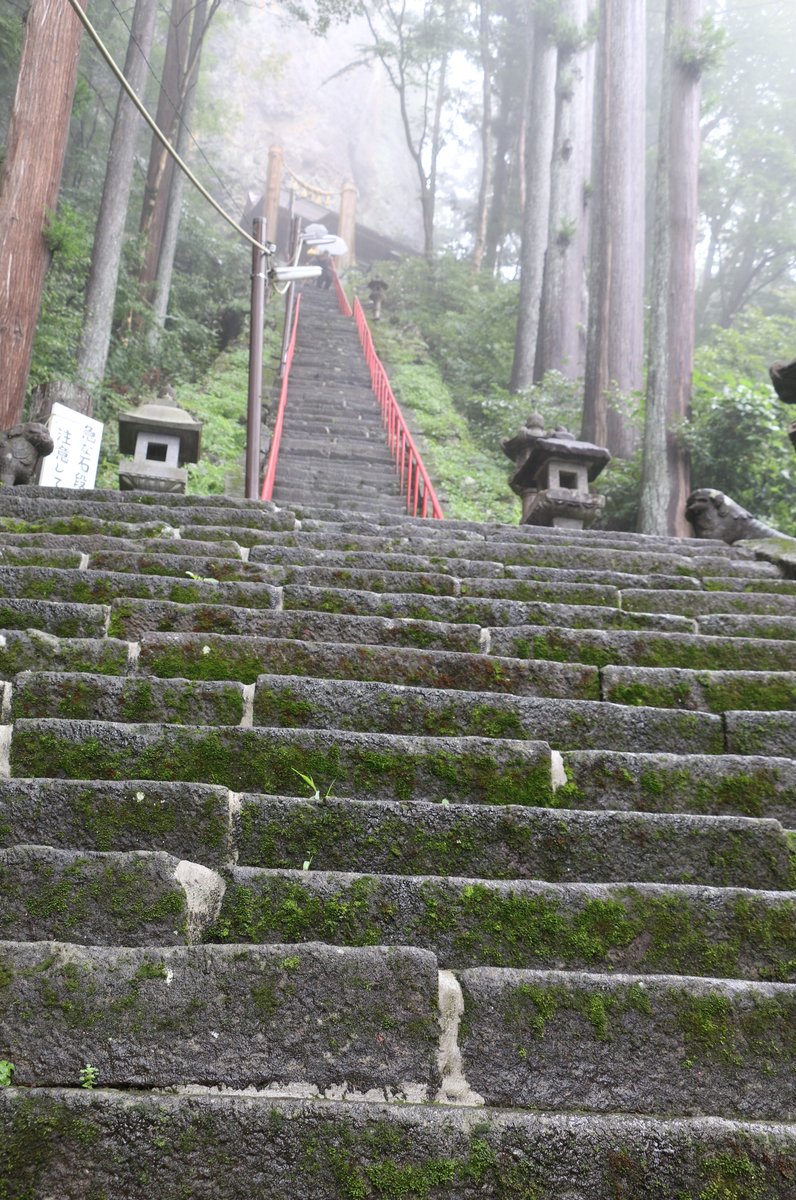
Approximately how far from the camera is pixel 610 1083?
→ 1.63 metres

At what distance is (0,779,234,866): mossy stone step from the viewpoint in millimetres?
2057

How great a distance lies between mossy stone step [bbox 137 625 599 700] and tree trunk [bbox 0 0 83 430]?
5666 millimetres

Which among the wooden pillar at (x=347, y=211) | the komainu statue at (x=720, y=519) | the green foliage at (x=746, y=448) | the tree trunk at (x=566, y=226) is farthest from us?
the wooden pillar at (x=347, y=211)

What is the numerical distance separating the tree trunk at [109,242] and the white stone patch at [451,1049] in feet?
34.6

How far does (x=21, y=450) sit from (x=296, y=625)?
3303 mm

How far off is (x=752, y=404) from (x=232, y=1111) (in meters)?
9.00

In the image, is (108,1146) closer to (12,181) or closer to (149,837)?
Answer: (149,837)

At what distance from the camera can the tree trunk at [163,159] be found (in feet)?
47.1

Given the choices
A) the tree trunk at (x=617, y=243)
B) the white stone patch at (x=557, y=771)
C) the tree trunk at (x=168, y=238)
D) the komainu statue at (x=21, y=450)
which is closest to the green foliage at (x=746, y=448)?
the tree trunk at (x=617, y=243)

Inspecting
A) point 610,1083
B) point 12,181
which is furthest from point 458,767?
point 12,181

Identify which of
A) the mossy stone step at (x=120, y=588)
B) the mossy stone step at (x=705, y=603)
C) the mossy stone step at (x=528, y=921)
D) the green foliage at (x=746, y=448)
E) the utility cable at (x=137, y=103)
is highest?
the utility cable at (x=137, y=103)

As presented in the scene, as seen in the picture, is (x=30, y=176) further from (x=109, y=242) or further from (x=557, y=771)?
(x=557, y=771)

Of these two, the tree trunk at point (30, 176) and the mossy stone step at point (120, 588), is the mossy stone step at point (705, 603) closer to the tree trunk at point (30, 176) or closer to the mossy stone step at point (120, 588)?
the mossy stone step at point (120, 588)

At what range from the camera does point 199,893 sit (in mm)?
1872
